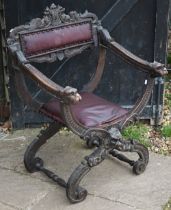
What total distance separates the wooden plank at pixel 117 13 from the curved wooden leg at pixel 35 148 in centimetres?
114

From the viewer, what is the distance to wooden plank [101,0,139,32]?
446cm

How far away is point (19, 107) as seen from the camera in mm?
4707

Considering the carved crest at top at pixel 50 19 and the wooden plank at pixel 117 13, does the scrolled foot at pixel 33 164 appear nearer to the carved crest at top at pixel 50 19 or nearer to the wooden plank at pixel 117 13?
the carved crest at top at pixel 50 19

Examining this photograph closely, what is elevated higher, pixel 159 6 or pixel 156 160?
pixel 159 6

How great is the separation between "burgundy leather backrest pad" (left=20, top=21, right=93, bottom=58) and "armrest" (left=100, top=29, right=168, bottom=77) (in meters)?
0.13

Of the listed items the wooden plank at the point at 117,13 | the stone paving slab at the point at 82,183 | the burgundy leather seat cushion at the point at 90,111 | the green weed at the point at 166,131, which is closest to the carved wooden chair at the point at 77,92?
the burgundy leather seat cushion at the point at 90,111

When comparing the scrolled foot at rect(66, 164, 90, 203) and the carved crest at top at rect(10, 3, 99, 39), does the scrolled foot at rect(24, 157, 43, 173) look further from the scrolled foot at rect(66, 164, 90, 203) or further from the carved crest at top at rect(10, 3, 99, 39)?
the carved crest at top at rect(10, 3, 99, 39)

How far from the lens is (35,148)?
4074 mm

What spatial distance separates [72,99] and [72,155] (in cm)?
124

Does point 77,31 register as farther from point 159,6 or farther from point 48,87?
point 159,6

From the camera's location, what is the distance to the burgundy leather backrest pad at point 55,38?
364 centimetres

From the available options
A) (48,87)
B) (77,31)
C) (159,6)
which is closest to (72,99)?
(48,87)

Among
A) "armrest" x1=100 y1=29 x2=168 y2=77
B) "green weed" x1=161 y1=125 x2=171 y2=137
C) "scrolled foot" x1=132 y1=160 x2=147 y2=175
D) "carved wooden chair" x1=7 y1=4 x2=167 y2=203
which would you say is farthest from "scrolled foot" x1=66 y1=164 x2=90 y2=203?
"green weed" x1=161 y1=125 x2=171 y2=137

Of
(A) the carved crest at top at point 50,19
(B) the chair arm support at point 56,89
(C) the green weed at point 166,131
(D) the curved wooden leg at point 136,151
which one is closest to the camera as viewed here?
(B) the chair arm support at point 56,89
